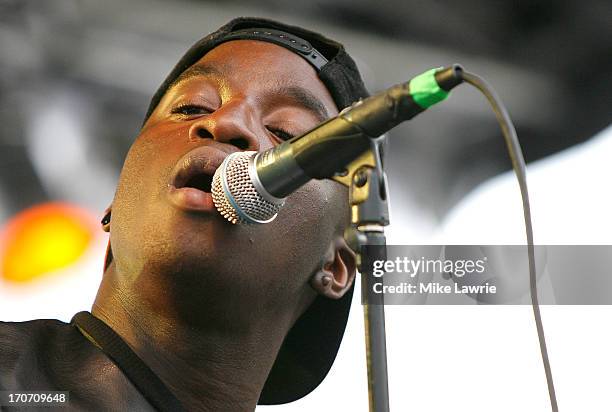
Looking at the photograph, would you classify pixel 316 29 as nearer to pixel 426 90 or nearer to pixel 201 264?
pixel 201 264

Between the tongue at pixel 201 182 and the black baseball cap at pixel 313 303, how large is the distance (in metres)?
0.50

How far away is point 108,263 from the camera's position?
2295 mm

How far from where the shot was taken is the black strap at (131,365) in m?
1.82

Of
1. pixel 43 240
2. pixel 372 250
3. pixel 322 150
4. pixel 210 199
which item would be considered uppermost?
pixel 43 240

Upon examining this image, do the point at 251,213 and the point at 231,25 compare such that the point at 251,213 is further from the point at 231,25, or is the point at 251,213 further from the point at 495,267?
the point at 495,267

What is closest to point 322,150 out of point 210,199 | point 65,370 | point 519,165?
point 519,165

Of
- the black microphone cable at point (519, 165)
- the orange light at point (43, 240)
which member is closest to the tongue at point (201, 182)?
the black microphone cable at point (519, 165)

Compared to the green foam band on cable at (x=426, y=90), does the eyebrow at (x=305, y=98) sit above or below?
above

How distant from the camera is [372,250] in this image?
4.18 feet

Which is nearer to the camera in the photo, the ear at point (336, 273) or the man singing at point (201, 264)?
the man singing at point (201, 264)

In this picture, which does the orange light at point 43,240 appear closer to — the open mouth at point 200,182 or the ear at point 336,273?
the ear at point 336,273

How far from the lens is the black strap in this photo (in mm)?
1820

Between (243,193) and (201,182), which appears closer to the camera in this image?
(243,193)

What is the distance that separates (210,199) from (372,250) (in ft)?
1.91
